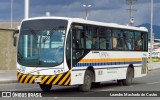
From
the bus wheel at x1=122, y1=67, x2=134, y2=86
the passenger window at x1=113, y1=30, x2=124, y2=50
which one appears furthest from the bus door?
Result: the bus wheel at x1=122, y1=67, x2=134, y2=86

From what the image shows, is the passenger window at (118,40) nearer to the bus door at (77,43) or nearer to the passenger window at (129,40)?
the passenger window at (129,40)

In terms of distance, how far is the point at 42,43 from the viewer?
1841cm

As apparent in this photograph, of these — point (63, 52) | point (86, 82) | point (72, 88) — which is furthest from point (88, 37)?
point (72, 88)

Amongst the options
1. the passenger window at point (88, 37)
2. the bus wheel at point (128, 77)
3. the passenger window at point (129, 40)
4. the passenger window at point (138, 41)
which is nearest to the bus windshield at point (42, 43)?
the passenger window at point (88, 37)

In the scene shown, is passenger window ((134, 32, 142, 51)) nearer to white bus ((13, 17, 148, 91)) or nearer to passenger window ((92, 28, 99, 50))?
white bus ((13, 17, 148, 91))

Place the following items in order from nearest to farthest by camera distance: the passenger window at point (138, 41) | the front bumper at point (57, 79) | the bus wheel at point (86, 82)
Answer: the front bumper at point (57, 79)
the bus wheel at point (86, 82)
the passenger window at point (138, 41)

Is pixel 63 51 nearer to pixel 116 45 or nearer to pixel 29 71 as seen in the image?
pixel 29 71

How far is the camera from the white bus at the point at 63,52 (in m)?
17.9

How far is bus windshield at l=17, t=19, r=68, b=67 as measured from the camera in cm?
1806

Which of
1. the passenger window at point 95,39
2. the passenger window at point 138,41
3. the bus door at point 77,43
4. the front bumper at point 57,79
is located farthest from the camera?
the passenger window at point 138,41

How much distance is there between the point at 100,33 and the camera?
21234 millimetres

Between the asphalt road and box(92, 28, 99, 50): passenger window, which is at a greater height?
box(92, 28, 99, 50): passenger window

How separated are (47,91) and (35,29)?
9.69 feet

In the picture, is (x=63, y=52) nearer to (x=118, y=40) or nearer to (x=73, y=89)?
(x=73, y=89)
